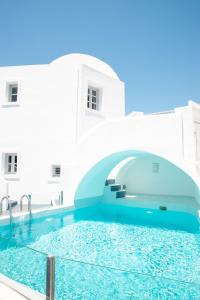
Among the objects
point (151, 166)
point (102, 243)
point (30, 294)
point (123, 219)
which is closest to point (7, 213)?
point (102, 243)

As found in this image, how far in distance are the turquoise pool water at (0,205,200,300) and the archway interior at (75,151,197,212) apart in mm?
1108

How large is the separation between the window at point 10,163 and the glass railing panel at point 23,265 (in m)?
11.8

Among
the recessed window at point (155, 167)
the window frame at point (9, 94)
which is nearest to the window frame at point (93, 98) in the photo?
the window frame at point (9, 94)

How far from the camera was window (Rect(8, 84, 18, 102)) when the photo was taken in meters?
16.8

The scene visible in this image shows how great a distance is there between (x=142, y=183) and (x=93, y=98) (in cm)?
881

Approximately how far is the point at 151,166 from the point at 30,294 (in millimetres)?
17846

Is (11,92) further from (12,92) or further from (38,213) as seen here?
(38,213)

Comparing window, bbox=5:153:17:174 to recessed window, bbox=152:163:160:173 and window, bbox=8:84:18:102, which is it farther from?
recessed window, bbox=152:163:160:173

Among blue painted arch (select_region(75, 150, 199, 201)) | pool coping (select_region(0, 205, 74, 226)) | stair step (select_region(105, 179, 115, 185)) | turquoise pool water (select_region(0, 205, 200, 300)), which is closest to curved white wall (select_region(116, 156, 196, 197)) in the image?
stair step (select_region(105, 179, 115, 185))

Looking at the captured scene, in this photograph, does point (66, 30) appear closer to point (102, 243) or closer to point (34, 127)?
point (34, 127)

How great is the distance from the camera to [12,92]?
16953mm

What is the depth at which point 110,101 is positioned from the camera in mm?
18219

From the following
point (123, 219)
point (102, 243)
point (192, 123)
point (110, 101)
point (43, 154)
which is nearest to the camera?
point (102, 243)

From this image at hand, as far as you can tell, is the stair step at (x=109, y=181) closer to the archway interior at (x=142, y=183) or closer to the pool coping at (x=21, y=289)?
the archway interior at (x=142, y=183)
